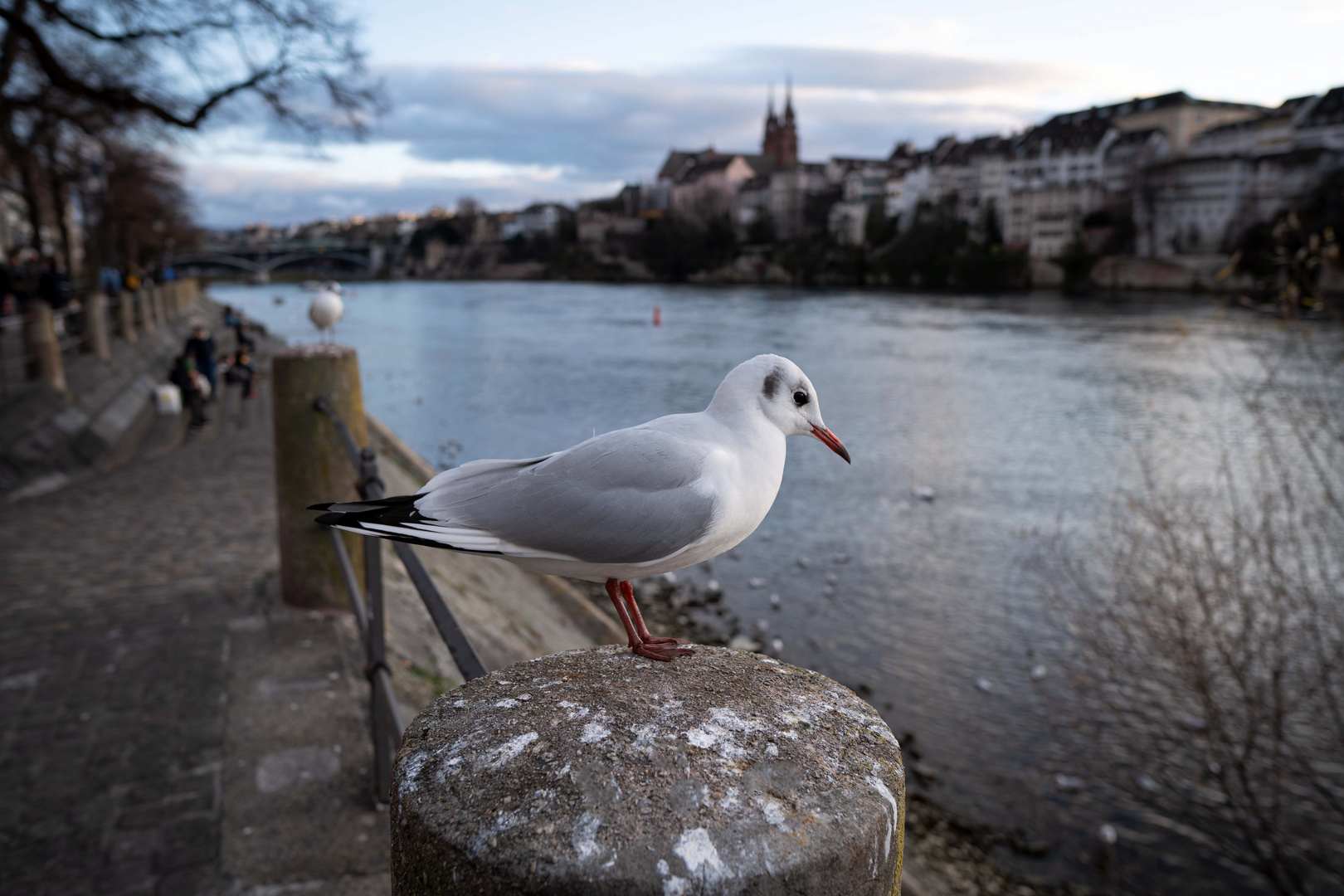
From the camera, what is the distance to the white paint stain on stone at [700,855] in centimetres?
95

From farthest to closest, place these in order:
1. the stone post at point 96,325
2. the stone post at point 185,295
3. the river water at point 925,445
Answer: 1. the stone post at point 185,295
2. the stone post at point 96,325
3. the river water at point 925,445

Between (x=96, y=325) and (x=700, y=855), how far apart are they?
16311 millimetres

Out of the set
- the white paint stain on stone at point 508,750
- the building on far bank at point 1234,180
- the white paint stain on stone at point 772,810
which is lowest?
the white paint stain on stone at point 508,750

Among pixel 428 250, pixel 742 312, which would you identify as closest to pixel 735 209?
pixel 428 250

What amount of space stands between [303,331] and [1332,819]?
4619 centimetres

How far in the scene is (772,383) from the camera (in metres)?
1.83

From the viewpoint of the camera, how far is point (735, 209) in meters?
111

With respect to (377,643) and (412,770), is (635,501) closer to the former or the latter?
(412,770)

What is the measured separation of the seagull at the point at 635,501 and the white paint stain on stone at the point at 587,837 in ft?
2.17

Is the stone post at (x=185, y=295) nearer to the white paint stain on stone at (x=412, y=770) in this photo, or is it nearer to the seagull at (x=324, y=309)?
the seagull at (x=324, y=309)

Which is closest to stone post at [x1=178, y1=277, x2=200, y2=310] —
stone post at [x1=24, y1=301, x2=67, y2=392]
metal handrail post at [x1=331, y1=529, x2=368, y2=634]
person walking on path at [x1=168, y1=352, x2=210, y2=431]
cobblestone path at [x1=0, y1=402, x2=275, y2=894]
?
person walking on path at [x1=168, y1=352, x2=210, y2=431]

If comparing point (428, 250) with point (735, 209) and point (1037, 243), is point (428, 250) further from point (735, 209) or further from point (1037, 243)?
point (1037, 243)

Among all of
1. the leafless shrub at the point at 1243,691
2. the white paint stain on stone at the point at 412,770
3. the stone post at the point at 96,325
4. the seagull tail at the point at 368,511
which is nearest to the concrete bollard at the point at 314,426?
the seagull tail at the point at 368,511

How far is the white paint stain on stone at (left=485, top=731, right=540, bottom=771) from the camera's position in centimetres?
116
